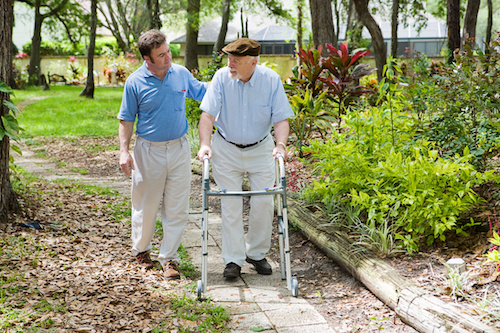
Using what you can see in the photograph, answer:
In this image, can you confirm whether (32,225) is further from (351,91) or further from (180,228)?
(351,91)

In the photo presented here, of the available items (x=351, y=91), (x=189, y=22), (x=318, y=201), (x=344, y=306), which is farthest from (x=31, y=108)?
(x=344, y=306)

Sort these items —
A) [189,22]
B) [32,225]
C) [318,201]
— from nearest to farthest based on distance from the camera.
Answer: [32,225] < [318,201] < [189,22]

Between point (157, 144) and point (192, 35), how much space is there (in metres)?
19.0

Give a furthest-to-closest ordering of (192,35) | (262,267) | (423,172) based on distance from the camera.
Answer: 1. (192,35)
2. (262,267)
3. (423,172)

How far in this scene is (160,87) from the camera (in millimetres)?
4344

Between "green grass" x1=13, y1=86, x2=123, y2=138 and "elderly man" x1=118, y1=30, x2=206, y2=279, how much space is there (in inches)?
274

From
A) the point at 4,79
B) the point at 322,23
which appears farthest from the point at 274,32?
the point at 4,79

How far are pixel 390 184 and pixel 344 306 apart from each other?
1273mm

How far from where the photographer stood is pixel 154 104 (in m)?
4.34

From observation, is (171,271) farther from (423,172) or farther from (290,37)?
(290,37)

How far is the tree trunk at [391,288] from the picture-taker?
3256 mm

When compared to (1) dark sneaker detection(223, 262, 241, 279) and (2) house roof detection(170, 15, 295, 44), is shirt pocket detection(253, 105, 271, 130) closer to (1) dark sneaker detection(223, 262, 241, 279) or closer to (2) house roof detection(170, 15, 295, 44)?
(1) dark sneaker detection(223, 262, 241, 279)

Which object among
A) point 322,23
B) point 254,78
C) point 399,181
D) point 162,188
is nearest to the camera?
point 254,78

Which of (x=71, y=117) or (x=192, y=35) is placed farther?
(x=192, y=35)
